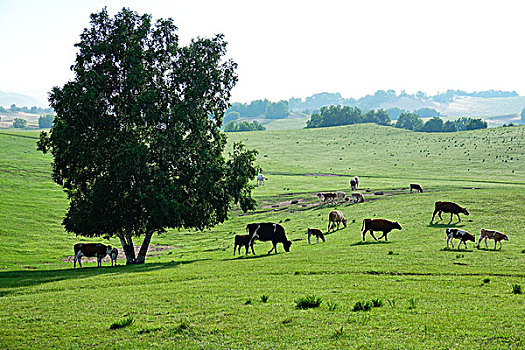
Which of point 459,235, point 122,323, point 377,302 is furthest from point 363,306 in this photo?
point 459,235

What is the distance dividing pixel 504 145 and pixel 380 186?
55.0 m

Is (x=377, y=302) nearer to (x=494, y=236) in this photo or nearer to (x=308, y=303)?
(x=308, y=303)

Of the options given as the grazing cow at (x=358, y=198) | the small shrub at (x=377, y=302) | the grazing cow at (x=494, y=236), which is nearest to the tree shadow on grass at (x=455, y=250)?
the grazing cow at (x=494, y=236)

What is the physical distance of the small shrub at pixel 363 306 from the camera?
559 inches

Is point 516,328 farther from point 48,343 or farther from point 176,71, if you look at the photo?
point 176,71

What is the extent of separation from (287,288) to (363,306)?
4.32 m

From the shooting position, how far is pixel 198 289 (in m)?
18.5

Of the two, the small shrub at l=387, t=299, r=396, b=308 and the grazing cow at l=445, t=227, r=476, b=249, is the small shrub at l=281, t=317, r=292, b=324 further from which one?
the grazing cow at l=445, t=227, r=476, b=249

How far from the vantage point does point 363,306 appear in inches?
560

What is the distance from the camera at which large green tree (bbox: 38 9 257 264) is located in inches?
1215

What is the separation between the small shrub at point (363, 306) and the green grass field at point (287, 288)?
0.17 m

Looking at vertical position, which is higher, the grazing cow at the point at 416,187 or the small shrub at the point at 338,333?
the small shrub at the point at 338,333

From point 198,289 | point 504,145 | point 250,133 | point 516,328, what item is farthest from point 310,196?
point 250,133

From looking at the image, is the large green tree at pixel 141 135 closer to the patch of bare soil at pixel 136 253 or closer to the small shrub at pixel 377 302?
the patch of bare soil at pixel 136 253
